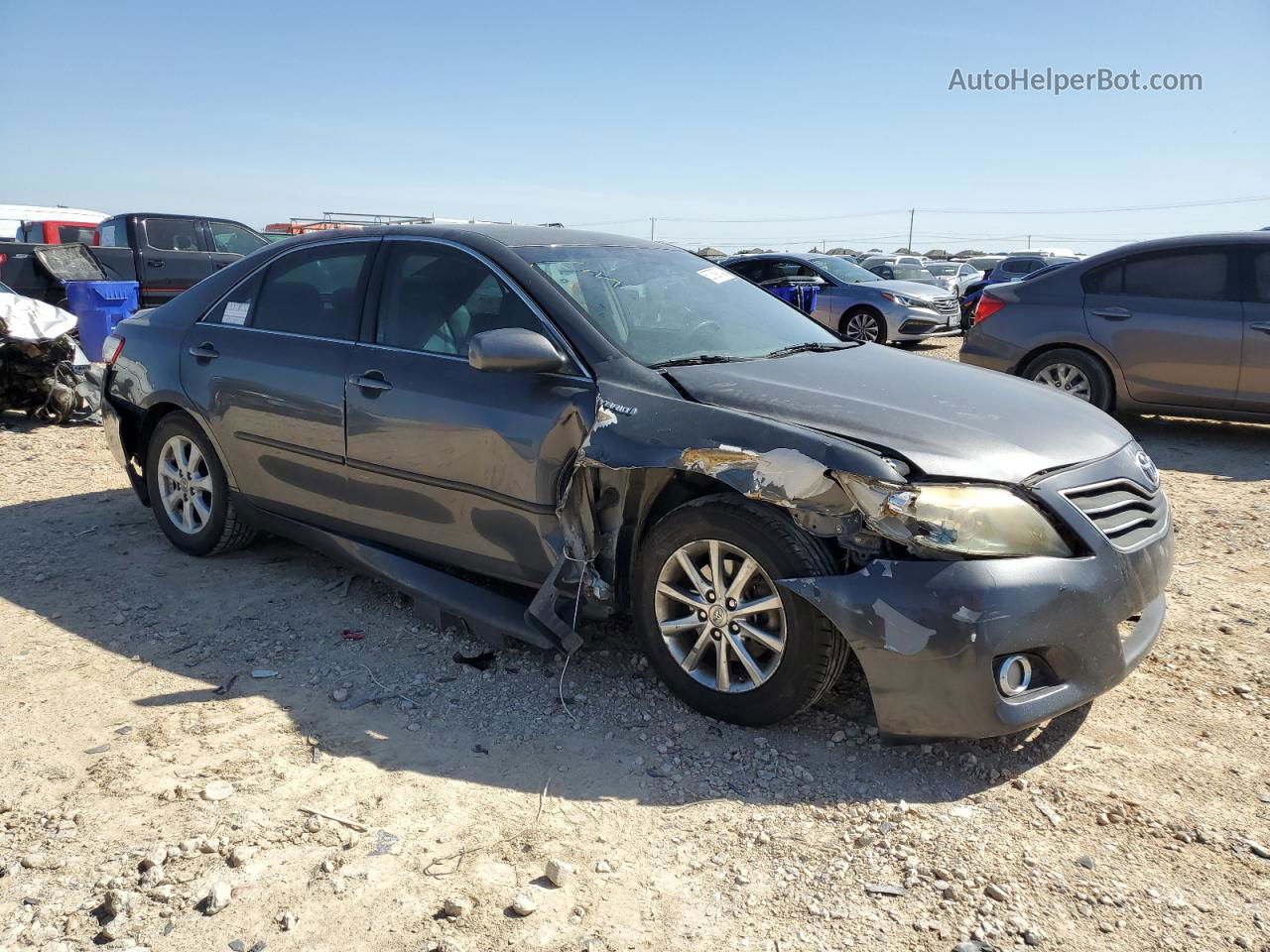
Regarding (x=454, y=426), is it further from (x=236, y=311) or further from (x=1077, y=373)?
(x=1077, y=373)

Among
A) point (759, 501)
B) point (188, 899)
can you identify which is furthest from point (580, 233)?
point (188, 899)

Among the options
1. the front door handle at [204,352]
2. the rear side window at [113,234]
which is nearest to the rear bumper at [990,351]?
the front door handle at [204,352]

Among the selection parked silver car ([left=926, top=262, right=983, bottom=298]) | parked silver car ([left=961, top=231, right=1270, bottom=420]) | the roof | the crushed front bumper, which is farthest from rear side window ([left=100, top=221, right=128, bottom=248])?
parked silver car ([left=926, top=262, right=983, bottom=298])

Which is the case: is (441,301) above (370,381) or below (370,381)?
above

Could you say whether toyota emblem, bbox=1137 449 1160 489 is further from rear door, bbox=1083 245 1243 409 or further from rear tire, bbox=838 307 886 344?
rear tire, bbox=838 307 886 344

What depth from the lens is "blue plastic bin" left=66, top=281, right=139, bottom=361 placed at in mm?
11156

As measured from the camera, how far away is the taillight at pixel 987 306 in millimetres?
8383

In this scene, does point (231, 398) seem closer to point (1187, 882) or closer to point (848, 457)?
point (848, 457)

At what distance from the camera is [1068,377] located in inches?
316

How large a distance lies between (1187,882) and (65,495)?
6473 mm

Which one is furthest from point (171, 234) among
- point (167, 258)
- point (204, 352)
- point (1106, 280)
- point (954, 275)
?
point (954, 275)

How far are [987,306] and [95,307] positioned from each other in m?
9.44

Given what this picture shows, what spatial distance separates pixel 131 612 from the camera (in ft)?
14.5

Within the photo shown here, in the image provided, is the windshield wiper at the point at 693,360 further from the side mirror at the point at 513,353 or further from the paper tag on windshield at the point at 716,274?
the paper tag on windshield at the point at 716,274
